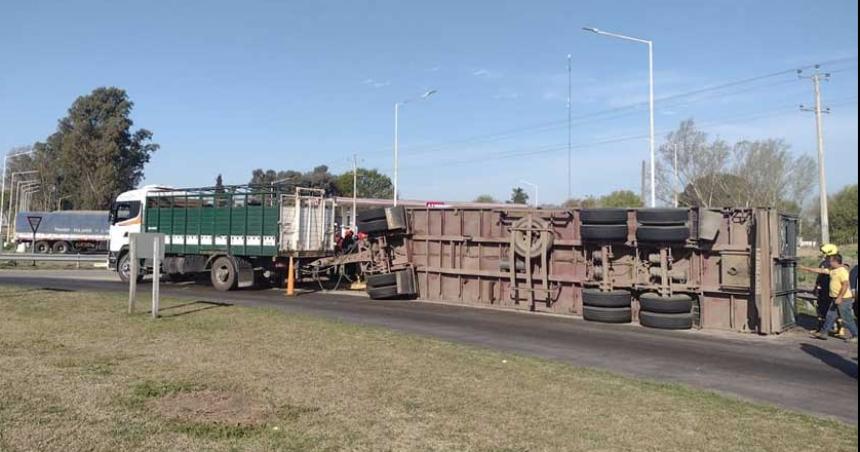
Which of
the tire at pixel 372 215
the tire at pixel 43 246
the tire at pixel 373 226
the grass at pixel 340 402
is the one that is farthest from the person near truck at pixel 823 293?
the tire at pixel 43 246

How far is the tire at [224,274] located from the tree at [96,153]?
64434 mm

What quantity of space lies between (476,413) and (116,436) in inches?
120

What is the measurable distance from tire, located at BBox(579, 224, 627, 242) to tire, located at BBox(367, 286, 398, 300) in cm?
553

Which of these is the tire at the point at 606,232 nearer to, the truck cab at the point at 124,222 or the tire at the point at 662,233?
the tire at the point at 662,233

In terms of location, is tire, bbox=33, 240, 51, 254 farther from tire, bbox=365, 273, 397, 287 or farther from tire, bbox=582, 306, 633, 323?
tire, bbox=582, 306, 633, 323

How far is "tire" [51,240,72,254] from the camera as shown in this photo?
5566 centimetres

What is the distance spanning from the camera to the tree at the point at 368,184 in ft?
321

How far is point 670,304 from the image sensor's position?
13.2 metres

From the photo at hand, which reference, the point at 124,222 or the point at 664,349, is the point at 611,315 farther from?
the point at 124,222

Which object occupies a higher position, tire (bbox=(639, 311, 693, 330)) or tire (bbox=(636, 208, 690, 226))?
tire (bbox=(636, 208, 690, 226))

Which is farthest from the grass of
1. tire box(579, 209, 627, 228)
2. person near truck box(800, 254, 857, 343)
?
person near truck box(800, 254, 857, 343)

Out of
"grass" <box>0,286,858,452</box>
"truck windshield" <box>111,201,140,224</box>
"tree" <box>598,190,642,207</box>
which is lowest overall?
"grass" <box>0,286,858,452</box>

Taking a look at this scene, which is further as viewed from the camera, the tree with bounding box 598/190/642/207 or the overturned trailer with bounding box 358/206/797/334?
the tree with bounding box 598/190/642/207

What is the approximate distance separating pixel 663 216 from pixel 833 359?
4.24 m
